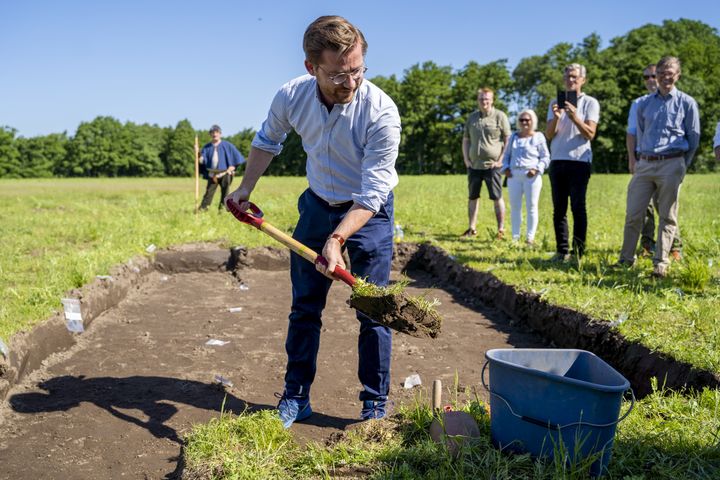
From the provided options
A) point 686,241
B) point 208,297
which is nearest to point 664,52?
point 686,241

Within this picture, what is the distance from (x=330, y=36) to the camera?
2.85 m

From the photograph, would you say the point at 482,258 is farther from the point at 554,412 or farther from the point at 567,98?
the point at 554,412

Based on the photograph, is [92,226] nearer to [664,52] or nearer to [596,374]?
[596,374]

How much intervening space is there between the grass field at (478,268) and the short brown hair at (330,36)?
1.92 meters

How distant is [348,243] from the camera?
3504 mm

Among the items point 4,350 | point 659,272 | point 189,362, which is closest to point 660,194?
point 659,272

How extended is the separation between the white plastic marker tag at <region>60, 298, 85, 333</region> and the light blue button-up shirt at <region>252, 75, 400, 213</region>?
308 cm

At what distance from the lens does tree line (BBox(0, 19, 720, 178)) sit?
5112 cm

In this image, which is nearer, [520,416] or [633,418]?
[520,416]

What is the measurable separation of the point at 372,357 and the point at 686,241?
653 centimetres

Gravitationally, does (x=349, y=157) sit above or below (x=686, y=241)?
above

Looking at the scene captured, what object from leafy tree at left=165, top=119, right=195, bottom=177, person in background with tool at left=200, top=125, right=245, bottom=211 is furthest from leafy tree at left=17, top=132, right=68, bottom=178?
person in background with tool at left=200, top=125, right=245, bottom=211

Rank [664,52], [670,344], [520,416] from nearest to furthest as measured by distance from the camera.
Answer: [520,416] → [670,344] → [664,52]

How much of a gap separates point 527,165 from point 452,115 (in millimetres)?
64497
